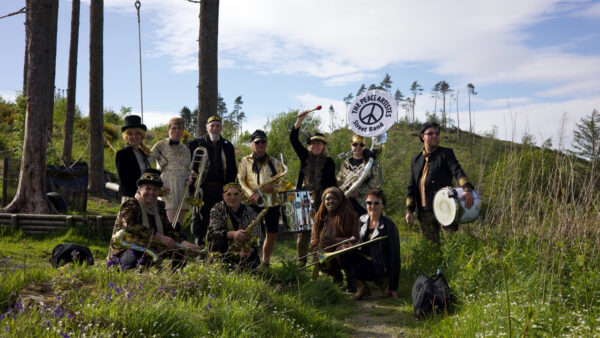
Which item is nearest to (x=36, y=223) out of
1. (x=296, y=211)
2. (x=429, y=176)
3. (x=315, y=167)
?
(x=296, y=211)

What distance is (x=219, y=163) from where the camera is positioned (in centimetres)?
684

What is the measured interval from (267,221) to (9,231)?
5.06 m

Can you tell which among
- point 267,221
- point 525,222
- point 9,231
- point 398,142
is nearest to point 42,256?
point 9,231

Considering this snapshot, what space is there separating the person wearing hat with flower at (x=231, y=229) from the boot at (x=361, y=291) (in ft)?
3.89

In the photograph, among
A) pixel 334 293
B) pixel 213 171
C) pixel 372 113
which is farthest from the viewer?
pixel 372 113

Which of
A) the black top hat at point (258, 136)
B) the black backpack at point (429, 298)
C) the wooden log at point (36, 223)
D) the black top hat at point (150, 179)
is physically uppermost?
the black top hat at point (258, 136)

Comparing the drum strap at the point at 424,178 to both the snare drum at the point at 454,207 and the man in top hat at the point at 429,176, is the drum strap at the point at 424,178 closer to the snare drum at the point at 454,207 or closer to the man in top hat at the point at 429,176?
the man in top hat at the point at 429,176

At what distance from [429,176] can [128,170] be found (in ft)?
12.1

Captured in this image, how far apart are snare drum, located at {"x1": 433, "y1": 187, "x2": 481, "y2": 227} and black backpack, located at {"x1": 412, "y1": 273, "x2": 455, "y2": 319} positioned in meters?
1.04

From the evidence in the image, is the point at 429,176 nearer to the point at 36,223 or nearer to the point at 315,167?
the point at 315,167

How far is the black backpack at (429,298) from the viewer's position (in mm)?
5059

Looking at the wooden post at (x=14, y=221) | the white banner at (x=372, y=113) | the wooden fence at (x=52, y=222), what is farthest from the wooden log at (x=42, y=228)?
the white banner at (x=372, y=113)

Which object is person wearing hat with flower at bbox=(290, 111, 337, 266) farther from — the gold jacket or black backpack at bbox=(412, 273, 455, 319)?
black backpack at bbox=(412, 273, 455, 319)

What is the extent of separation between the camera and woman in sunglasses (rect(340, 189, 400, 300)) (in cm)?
598
